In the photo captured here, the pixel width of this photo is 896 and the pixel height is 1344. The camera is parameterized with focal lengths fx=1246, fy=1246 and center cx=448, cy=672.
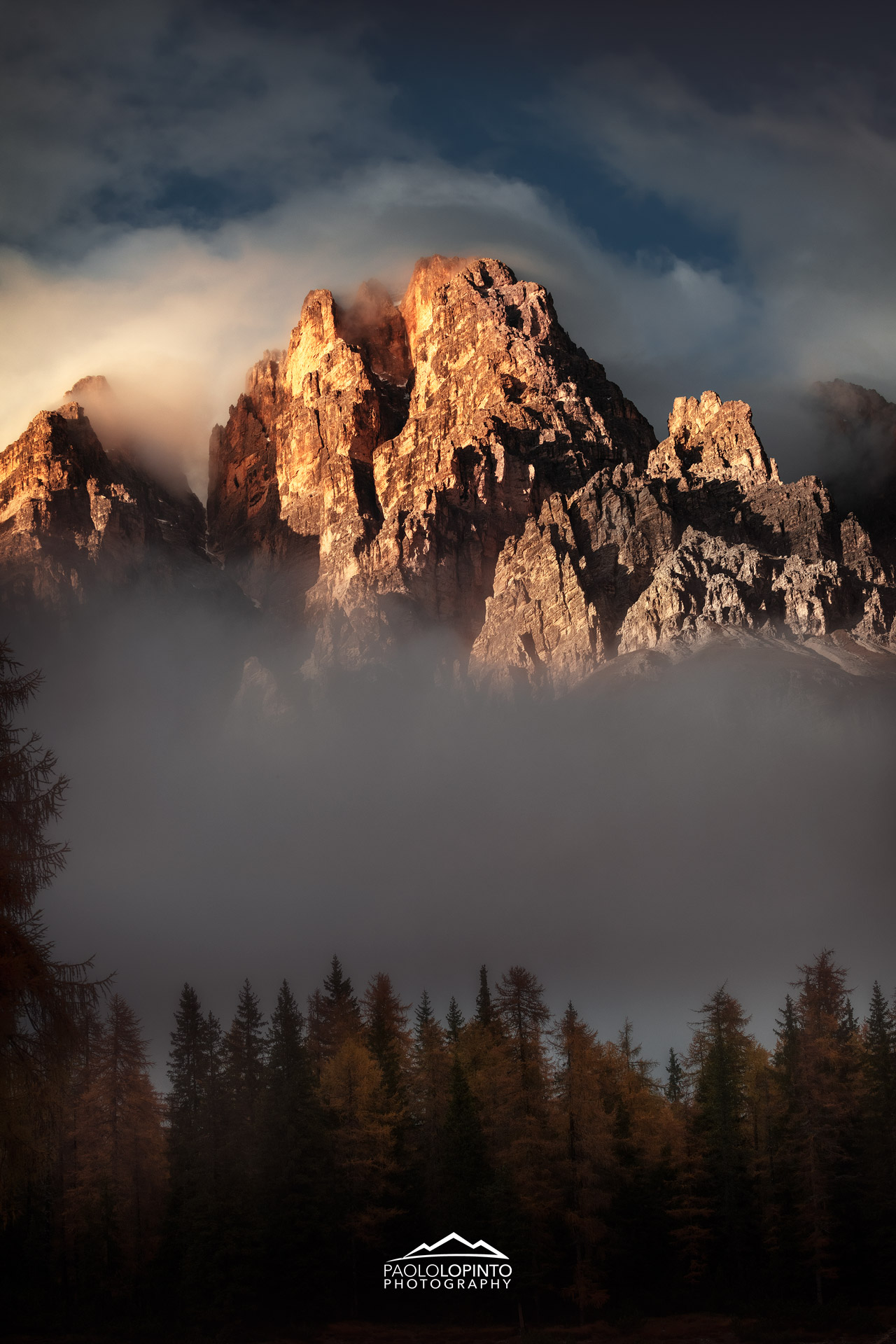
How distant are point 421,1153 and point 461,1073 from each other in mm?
4359

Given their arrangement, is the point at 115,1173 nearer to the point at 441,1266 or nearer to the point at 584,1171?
the point at 441,1266

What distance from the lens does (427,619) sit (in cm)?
19638

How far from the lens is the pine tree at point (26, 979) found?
2272 cm

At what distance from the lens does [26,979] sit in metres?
22.7

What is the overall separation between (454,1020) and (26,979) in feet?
191

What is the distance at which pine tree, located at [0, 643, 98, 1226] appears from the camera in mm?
22719

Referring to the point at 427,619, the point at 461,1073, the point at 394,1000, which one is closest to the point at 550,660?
the point at 427,619

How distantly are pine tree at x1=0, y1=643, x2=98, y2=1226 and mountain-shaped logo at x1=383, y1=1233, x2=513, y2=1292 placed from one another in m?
34.9

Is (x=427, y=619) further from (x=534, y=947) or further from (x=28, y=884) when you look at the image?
(x=28, y=884)

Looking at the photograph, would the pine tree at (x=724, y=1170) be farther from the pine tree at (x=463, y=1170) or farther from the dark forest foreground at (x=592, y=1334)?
the pine tree at (x=463, y=1170)

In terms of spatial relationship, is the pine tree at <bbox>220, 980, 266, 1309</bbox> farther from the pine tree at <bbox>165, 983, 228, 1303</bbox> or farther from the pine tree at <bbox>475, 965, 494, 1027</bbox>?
the pine tree at <bbox>475, 965, 494, 1027</bbox>

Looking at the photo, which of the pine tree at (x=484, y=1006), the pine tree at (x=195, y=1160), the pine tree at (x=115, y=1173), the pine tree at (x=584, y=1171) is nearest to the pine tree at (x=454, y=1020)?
the pine tree at (x=484, y=1006)

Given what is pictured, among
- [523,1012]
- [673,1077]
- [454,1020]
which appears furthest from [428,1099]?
[673,1077]

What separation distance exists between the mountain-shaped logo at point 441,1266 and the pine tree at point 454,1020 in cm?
1696
